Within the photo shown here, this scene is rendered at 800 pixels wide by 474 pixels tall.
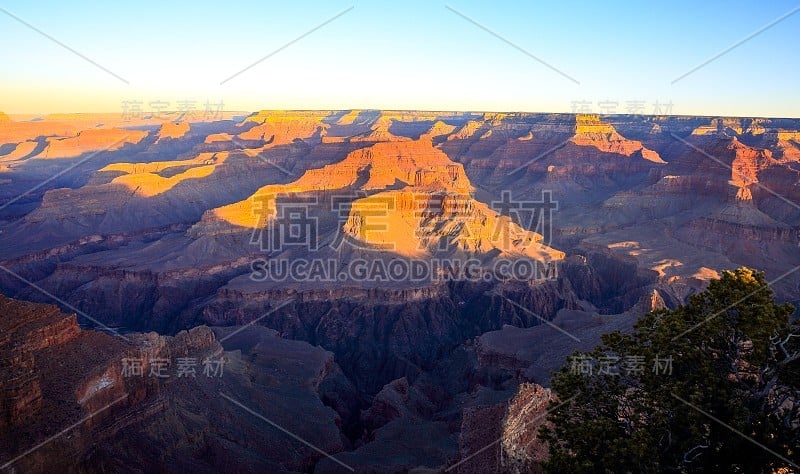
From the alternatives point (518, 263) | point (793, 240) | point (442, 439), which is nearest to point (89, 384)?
point (442, 439)

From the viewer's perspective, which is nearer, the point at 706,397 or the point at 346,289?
the point at 706,397

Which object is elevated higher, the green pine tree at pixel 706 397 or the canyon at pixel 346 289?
the green pine tree at pixel 706 397

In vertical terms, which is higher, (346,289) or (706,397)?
(706,397)

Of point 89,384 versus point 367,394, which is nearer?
point 89,384

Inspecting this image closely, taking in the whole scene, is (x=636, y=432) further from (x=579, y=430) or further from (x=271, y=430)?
(x=271, y=430)

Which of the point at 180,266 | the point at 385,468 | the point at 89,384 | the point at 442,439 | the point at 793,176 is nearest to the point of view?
the point at 89,384

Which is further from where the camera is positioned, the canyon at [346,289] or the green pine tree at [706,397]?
the canyon at [346,289]

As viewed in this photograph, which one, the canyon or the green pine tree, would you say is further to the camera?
the canyon

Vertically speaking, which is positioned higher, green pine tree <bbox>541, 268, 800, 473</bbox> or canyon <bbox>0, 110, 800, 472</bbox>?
green pine tree <bbox>541, 268, 800, 473</bbox>
